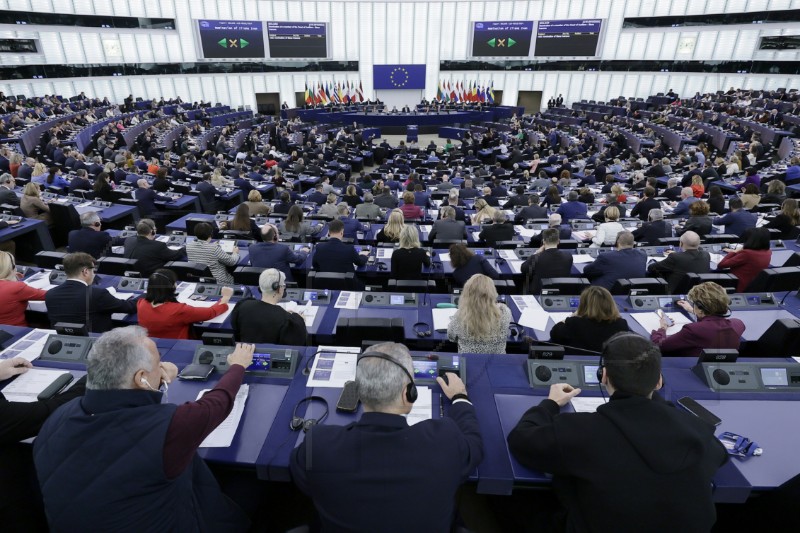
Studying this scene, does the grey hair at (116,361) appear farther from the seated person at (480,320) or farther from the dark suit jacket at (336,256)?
the dark suit jacket at (336,256)

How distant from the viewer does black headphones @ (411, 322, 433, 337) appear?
11.0 feet

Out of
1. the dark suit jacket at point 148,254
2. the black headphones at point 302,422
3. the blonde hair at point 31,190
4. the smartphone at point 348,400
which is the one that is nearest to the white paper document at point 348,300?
the smartphone at point 348,400

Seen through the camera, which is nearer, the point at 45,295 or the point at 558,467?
the point at 558,467

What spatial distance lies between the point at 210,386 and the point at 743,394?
3.18 m

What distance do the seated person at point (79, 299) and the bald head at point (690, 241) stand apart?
222 inches

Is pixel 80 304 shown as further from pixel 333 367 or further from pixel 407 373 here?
pixel 407 373

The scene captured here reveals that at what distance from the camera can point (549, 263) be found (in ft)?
14.9

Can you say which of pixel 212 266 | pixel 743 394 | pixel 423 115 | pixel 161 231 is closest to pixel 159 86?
pixel 423 115

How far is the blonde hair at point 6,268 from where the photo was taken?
3.62 meters

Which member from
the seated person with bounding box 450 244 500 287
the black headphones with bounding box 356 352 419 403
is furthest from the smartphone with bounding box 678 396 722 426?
the seated person with bounding box 450 244 500 287

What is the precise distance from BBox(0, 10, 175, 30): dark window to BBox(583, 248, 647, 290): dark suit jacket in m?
26.0

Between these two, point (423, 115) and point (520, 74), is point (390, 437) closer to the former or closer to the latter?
point (423, 115)

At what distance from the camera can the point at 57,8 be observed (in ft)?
68.3

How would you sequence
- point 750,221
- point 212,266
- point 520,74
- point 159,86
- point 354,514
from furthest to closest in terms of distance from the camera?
point 520,74 → point 159,86 → point 750,221 → point 212,266 → point 354,514
